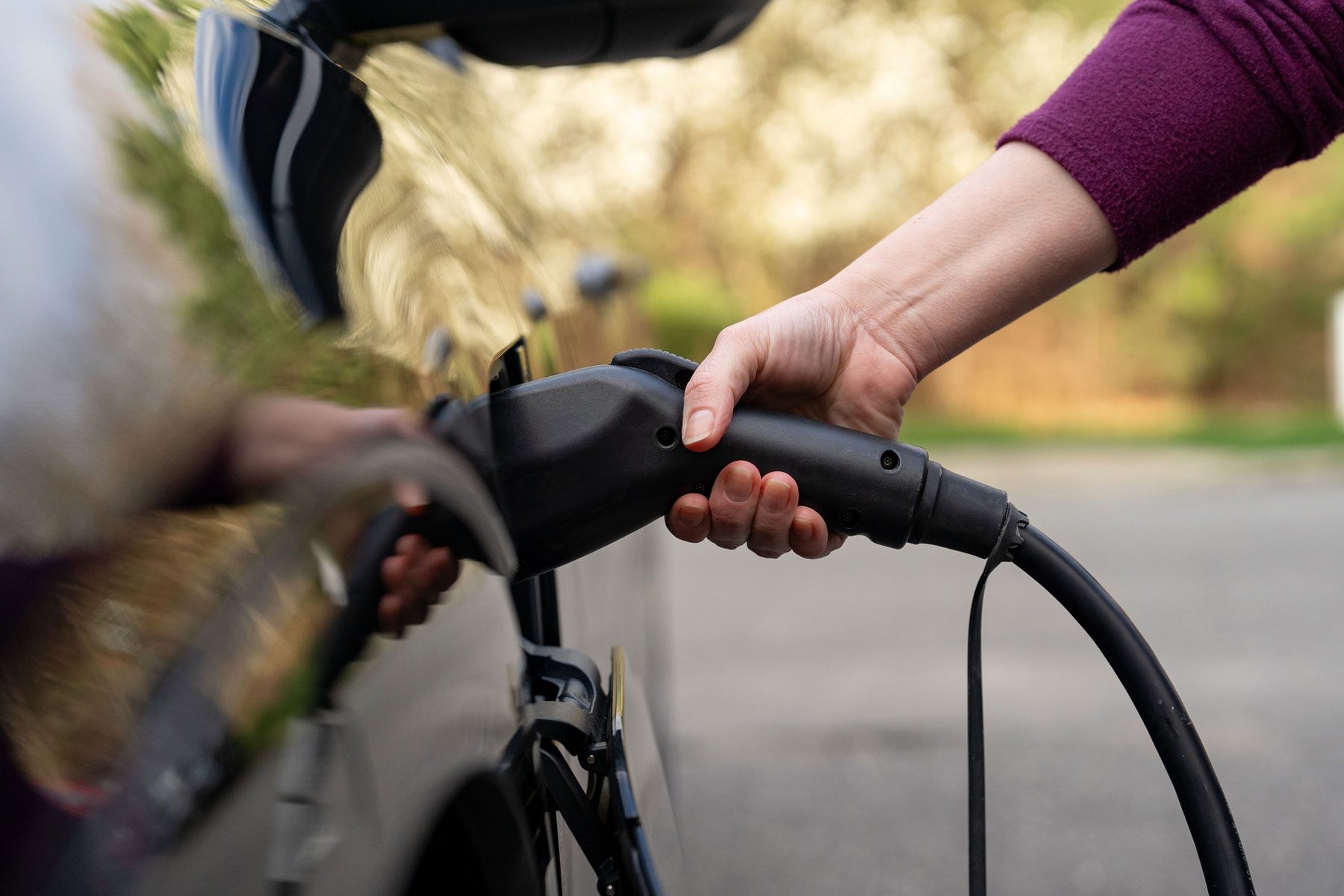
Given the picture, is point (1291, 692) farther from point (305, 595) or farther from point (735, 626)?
point (305, 595)

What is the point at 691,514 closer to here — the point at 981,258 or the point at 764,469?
the point at 764,469

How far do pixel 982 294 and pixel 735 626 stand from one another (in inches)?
149

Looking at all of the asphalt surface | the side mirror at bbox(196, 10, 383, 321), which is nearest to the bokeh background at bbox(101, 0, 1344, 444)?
the asphalt surface

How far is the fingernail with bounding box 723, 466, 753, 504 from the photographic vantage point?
1.05m

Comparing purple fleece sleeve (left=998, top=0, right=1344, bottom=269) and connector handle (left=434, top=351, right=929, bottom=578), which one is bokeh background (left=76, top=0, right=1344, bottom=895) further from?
purple fleece sleeve (left=998, top=0, right=1344, bottom=269)

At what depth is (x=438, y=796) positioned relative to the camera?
2.44 ft

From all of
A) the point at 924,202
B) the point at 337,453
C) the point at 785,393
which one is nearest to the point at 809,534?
the point at 785,393

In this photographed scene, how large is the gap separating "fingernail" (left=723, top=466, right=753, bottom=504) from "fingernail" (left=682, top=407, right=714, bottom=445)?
0.14 feet

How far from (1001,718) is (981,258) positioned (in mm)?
2594

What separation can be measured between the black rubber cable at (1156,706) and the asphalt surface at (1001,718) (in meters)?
1.54

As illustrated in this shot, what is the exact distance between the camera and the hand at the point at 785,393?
1.05 metres

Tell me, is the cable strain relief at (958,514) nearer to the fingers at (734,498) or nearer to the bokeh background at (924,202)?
the fingers at (734,498)

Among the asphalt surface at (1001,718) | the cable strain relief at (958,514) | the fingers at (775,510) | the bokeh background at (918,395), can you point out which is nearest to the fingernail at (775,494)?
the fingers at (775,510)

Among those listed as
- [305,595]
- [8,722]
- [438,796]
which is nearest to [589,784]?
[438,796]
